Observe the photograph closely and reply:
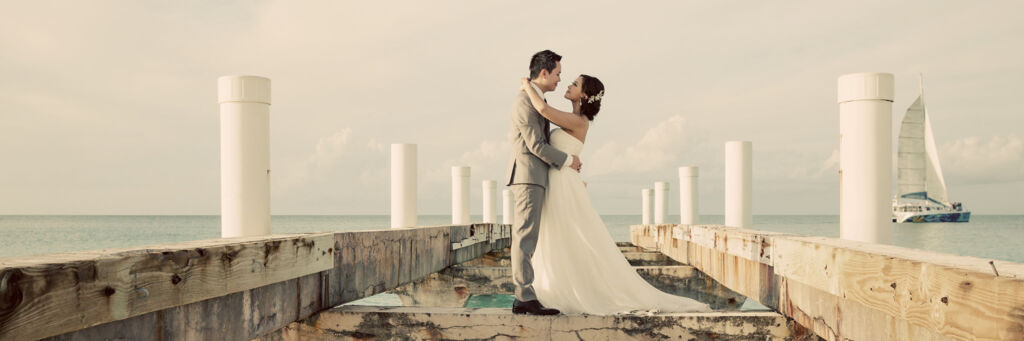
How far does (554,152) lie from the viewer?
4289 mm

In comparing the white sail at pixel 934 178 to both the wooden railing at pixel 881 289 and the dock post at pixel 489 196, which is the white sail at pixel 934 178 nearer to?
the dock post at pixel 489 196

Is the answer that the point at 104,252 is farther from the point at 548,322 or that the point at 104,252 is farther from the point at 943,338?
the point at 943,338

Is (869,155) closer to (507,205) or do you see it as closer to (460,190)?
(460,190)

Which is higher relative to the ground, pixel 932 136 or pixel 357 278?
pixel 932 136

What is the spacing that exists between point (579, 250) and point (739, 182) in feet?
20.1

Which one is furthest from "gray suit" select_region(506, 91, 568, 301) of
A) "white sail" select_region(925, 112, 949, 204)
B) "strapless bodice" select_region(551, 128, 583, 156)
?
"white sail" select_region(925, 112, 949, 204)

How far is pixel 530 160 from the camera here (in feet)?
14.2

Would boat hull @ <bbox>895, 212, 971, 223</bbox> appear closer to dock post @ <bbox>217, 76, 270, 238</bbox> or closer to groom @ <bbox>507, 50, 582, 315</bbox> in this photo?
groom @ <bbox>507, 50, 582, 315</bbox>

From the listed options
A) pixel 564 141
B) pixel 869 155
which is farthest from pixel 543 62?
pixel 869 155

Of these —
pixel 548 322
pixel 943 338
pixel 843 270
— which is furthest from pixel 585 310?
pixel 943 338

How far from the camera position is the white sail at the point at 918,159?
44188 millimetres

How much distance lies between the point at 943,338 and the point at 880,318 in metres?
0.53

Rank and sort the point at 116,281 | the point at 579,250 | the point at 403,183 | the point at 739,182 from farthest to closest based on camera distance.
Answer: the point at 403,183 < the point at 739,182 < the point at 579,250 < the point at 116,281

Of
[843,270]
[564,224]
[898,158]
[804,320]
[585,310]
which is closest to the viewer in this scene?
[843,270]
